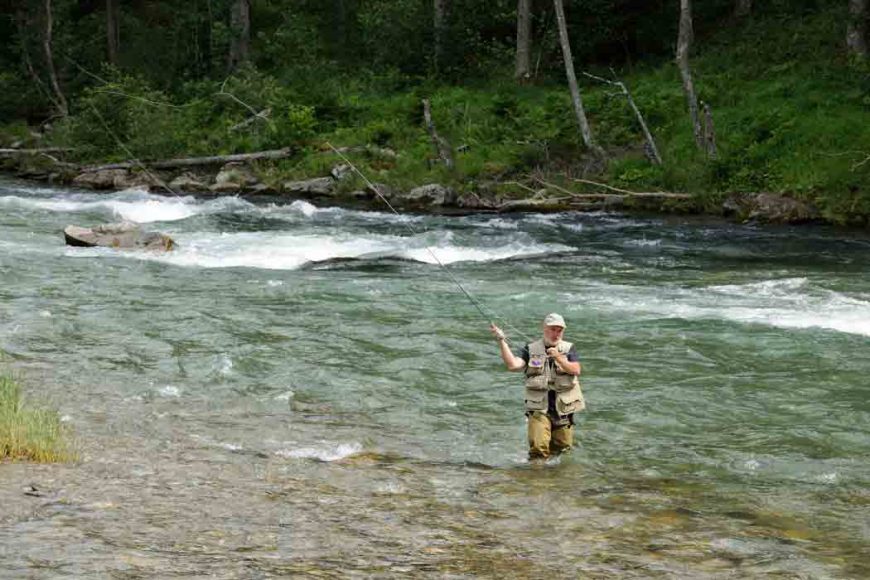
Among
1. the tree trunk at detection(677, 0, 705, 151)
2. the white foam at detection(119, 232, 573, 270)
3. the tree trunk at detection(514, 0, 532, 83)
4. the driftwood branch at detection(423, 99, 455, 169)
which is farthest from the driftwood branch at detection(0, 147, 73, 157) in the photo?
the tree trunk at detection(677, 0, 705, 151)

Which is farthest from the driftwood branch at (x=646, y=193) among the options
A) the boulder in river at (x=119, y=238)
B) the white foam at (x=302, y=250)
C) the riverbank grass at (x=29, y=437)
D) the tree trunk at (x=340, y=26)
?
the tree trunk at (x=340, y=26)

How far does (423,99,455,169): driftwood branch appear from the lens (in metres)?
28.8

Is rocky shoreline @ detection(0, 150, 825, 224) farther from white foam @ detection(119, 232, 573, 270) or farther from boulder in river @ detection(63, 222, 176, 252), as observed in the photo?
boulder in river @ detection(63, 222, 176, 252)

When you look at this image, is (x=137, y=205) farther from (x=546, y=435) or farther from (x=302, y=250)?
(x=546, y=435)

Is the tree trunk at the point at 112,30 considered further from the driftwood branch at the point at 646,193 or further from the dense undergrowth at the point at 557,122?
the driftwood branch at the point at 646,193

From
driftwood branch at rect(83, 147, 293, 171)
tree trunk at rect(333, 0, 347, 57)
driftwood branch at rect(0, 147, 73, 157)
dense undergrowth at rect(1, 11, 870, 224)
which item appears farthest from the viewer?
tree trunk at rect(333, 0, 347, 57)

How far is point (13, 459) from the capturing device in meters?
7.89

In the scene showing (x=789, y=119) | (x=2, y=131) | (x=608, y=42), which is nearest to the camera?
(x=789, y=119)

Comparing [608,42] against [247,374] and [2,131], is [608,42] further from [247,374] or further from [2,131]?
[247,374]

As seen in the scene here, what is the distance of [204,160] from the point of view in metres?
31.5

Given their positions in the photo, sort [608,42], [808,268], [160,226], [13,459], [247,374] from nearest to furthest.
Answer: [13,459]
[247,374]
[808,268]
[160,226]
[608,42]

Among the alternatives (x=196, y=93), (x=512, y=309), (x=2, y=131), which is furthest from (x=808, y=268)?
(x=2, y=131)

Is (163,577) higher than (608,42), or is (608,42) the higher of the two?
(608,42)

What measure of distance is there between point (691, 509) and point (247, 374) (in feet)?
17.7
